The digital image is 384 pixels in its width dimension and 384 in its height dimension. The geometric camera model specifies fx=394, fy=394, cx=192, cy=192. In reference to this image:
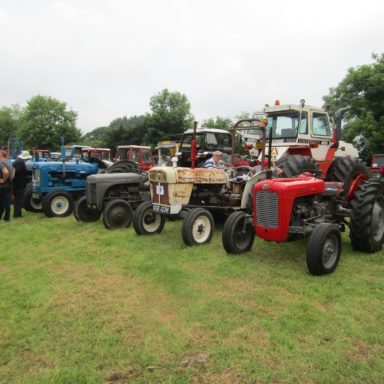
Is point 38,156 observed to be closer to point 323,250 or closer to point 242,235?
point 242,235

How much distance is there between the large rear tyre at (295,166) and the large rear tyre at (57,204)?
17.0 ft

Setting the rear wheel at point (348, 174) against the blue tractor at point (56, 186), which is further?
the blue tractor at point (56, 186)

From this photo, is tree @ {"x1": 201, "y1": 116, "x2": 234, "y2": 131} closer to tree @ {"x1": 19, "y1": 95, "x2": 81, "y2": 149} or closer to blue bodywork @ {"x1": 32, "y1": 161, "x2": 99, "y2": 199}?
tree @ {"x1": 19, "y1": 95, "x2": 81, "y2": 149}

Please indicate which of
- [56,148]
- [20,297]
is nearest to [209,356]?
[20,297]

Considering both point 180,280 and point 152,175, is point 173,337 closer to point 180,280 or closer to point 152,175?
point 180,280

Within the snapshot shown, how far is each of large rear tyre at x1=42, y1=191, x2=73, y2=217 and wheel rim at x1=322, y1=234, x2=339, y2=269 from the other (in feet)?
21.1

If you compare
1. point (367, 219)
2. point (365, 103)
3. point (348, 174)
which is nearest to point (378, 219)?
point (367, 219)

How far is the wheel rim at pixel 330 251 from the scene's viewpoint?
14.8ft

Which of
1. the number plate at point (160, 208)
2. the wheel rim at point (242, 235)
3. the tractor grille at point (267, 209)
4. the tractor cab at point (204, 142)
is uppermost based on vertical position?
the tractor cab at point (204, 142)

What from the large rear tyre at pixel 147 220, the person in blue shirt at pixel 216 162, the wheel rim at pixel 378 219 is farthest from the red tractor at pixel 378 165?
the large rear tyre at pixel 147 220

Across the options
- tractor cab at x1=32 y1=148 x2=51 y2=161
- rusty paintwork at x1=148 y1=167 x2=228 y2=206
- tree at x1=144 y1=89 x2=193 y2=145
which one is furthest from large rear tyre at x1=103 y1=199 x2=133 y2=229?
tree at x1=144 y1=89 x2=193 y2=145

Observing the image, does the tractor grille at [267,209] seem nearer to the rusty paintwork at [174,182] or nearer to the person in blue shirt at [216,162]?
the rusty paintwork at [174,182]

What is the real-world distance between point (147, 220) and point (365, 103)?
57.5 ft

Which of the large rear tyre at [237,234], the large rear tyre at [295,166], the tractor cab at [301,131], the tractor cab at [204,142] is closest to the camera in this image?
the large rear tyre at [237,234]
